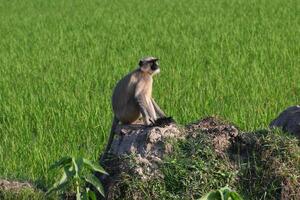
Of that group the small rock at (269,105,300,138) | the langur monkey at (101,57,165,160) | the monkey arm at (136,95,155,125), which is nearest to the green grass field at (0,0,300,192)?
the langur monkey at (101,57,165,160)

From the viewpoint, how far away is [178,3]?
21.3 meters

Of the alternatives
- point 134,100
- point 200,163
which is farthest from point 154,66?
point 200,163

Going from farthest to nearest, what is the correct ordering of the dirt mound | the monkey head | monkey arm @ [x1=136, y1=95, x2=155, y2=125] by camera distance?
the monkey head → monkey arm @ [x1=136, y1=95, x2=155, y2=125] → the dirt mound

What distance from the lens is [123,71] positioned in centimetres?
923

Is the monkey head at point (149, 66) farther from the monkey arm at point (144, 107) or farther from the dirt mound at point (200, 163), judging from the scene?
the dirt mound at point (200, 163)

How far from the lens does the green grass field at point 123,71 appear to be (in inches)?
244

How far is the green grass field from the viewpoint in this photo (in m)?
6.20

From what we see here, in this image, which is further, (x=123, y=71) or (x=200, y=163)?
(x=123, y=71)

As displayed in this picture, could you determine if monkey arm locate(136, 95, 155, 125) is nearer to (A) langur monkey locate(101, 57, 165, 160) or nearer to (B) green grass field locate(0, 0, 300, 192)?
(A) langur monkey locate(101, 57, 165, 160)

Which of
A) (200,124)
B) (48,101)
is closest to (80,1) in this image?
(48,101)

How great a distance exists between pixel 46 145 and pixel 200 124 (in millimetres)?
1961

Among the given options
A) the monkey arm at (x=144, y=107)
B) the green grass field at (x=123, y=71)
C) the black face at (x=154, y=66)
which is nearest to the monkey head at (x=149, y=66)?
the black face at (x=154, y=66)

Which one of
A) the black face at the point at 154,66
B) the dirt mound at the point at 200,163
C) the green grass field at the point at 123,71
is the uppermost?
the black face at the point at 154,66

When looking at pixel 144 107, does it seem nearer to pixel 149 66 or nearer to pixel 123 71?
pixel 149 66
